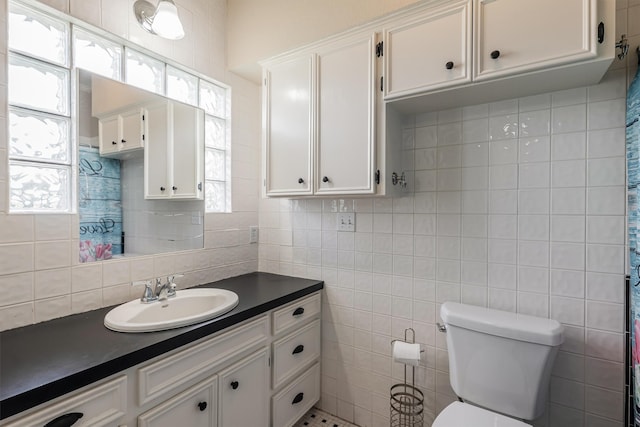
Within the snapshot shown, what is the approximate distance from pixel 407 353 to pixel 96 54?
2.05 m

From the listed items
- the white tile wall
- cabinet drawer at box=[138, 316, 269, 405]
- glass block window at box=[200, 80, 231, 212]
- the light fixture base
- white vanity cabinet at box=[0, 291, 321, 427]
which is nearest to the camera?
white vanity cabinet at box=[0, 291, 321, 427]

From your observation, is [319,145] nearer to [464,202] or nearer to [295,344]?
[464,202]

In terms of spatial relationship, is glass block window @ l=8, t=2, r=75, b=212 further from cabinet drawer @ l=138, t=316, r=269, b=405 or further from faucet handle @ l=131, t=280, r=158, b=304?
cabinet drawer @ l=138, t=316, r=269, b=405

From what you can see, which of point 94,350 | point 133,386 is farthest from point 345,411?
point 94,350

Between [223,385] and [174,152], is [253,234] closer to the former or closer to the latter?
[174,152]

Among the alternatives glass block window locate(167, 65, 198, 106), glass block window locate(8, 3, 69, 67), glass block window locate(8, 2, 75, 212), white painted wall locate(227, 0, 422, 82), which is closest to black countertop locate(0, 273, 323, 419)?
glass block window locate(8, 2, 75, 212)

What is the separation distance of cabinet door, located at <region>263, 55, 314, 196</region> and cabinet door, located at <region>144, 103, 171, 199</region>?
549mm

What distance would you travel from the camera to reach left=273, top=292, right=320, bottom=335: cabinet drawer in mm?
1642

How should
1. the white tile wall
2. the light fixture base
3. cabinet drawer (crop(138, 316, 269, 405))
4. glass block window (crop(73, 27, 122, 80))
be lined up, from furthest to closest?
the light fixture base → glass block window (crop(73, 27, 122, 80)) → the white tile wall → cabinet drawer (crop(138, 316, 269, 405))

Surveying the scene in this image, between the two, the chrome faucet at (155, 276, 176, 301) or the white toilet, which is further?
the chrome faucet at (155, 276, 176, 301)

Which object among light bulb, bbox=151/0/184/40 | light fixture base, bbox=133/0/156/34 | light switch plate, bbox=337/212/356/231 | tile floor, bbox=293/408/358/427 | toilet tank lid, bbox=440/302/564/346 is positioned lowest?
tile floor, bbox=293/408/358/427

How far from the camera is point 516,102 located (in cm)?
145

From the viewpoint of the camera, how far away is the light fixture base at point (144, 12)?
153cm

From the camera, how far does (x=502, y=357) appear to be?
1.29 meters
